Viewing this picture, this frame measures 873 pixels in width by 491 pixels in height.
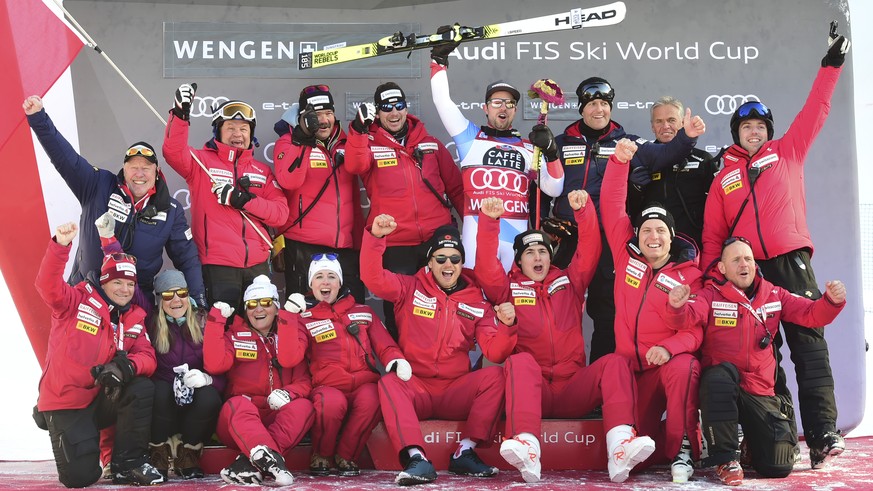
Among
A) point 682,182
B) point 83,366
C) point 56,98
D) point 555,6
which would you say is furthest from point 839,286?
point 56,98

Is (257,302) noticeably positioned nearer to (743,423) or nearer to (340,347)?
(340,347)

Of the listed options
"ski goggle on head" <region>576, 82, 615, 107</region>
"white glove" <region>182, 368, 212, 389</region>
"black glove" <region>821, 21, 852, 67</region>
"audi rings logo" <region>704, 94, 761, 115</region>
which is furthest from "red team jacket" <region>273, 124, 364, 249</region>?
"black glove" <region>821, 21, 852, 67</region>

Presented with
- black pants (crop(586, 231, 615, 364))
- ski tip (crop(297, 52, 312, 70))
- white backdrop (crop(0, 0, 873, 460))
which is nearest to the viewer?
black pants (crop(586, 231, 615, 364))

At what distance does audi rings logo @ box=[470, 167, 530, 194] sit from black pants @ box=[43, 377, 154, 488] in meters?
2.21

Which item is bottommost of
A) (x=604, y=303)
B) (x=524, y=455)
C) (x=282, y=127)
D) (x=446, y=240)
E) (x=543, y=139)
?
(x=524, y=455)

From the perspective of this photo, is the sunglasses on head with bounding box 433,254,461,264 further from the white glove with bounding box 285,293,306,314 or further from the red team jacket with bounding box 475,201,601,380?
the white glove with bounding box 285,293,306,314

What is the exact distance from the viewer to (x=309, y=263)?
559 cm

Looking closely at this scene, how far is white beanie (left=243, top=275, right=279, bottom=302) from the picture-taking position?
4.94 metres

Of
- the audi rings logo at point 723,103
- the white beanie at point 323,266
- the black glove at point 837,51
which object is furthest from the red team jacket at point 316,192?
the black glove at point 837,51

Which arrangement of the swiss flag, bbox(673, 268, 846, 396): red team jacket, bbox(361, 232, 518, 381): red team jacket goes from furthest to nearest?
the swiss flag → bbox(361, 232, 518, 381): red team jacket → bbox(673, 268, 846, 396): red team jacket

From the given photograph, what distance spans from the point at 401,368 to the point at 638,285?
1287mm

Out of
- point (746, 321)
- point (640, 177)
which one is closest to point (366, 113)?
point (640, 177)

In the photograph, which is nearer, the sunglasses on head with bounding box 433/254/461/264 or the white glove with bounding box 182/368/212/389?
the white glove with bounding box 182/368/212/389

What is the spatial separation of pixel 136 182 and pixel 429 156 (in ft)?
5.74
